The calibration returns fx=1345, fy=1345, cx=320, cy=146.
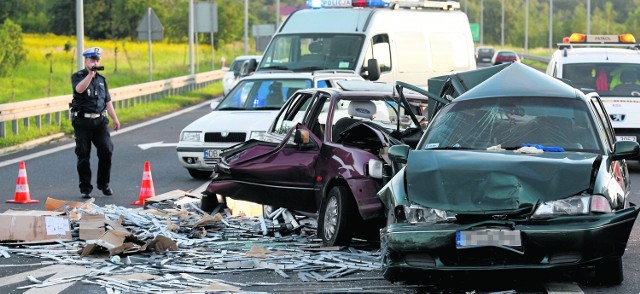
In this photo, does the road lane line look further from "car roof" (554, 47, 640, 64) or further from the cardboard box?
the cardboard box

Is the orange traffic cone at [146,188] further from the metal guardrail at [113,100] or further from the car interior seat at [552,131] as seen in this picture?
the metal guardrail at [113,100]

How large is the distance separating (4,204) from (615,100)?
962cm

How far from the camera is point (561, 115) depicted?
10281 mm

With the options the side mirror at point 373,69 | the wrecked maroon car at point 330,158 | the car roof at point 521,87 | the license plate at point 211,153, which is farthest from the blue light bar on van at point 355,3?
the car roof at point 521,87

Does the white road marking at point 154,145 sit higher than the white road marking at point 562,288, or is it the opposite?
the white road marking at point 562,288

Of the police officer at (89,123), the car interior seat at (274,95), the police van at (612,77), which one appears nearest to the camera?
the police officer at (89,123)

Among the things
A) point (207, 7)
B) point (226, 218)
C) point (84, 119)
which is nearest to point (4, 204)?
point (84, 119)

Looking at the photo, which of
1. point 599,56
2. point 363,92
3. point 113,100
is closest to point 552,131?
point 363,92

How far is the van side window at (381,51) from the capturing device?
80.4 feet

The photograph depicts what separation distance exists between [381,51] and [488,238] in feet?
53.9

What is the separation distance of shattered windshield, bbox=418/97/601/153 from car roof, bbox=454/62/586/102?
2.6 inches

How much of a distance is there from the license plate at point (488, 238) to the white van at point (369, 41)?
15097 millimetres

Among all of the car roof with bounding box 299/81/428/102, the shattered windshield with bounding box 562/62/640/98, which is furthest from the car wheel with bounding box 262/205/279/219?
the shattered windshield with bounding box 562/62/640/98

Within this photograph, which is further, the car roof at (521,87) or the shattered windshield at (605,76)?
the shattered windshield at (605,76)
